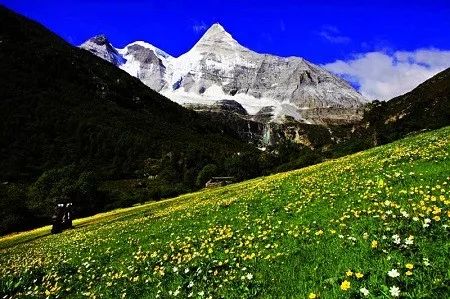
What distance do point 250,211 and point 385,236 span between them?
36.0ft

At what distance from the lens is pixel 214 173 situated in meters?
172

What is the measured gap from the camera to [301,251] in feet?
40.2

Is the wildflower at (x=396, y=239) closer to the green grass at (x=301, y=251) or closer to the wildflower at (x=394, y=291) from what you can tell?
the green grass at (x=301, y=251)

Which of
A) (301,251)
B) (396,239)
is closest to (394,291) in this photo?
(396,239)

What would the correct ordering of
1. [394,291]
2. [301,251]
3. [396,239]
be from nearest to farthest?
[394,291] → [396,239] → [301,251]

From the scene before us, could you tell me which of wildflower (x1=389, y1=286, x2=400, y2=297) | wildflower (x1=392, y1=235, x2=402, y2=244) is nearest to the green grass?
wildflower (x1=392, y1=235, x2=402, y2=244)

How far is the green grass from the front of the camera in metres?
9.23

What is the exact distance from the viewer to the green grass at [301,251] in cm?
923

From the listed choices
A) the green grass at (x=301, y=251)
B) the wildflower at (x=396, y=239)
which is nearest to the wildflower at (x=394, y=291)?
the green grass at (x=301, y=251)

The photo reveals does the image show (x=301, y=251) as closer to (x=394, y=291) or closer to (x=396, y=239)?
(x=396, y=239)

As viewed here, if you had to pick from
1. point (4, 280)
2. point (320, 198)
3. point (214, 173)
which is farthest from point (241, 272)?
point (214, 173)

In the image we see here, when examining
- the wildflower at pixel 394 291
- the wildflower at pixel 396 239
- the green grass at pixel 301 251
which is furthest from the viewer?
the wildflower at pixel 396 239

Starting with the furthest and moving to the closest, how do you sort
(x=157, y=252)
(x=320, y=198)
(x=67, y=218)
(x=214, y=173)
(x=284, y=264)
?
(x=214, y=173), (x=67, y=218), (x=320, y=198), (x=157, y=252), (x=284, y=264)

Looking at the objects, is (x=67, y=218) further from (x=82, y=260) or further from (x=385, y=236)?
(x=385, y=236)
